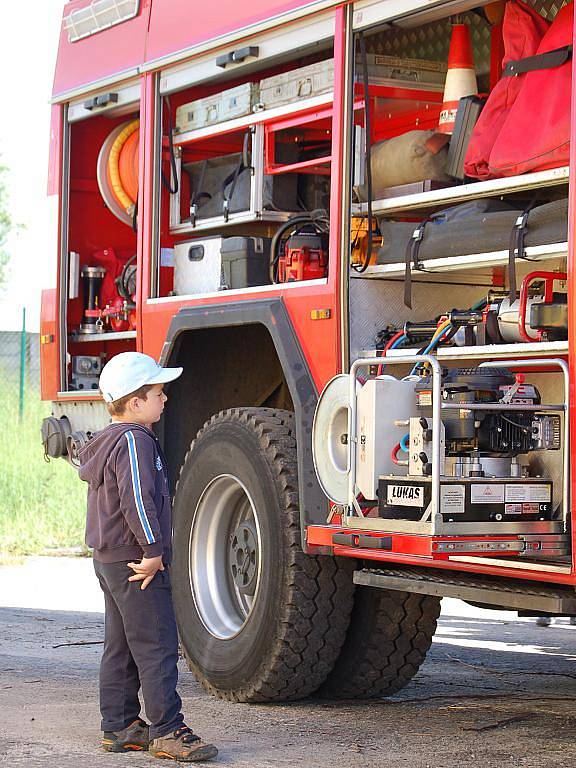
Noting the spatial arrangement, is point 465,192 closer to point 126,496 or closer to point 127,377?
point 127,377

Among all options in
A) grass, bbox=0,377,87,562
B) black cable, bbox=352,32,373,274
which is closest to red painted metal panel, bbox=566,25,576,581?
black cable, bbox=352,32,373,274

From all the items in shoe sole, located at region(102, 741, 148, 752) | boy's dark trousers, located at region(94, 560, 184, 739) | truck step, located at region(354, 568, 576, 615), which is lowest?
shoe sole, located at region(102, 741, 148, 752)

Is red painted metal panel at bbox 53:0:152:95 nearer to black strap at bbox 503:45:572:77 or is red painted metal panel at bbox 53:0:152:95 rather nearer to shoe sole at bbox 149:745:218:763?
black strap at bbox 503:45:572:77

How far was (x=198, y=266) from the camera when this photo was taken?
24.2 feet

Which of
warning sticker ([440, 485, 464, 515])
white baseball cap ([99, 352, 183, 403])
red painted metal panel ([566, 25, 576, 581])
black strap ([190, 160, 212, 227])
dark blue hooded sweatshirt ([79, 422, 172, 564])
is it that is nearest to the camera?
red painted metal panel ([566, 25, 576, 581])

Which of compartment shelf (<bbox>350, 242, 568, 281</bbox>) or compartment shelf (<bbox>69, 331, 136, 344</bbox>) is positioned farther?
compartment shelf (<bbox>69, 331, 136, 344</bbox>)

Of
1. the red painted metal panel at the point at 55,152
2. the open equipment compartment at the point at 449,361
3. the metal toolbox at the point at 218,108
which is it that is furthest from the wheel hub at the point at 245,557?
the red painted metal panel at the point at 55,152

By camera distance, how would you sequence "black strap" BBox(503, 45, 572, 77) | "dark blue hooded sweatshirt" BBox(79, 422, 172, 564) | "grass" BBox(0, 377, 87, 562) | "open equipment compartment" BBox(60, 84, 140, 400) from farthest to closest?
"grass" BBox(0, 377, 87, 562) → "open equipment compartment" BBox(60, 84, 140, 400) → "black strap" BBox(503, 45, 572, 77) → "dark blue hooded sweatshirt" BBox(79, 422, 172, 564)

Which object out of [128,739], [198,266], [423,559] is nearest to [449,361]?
[423,559]

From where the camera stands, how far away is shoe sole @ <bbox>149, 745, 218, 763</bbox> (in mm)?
5344

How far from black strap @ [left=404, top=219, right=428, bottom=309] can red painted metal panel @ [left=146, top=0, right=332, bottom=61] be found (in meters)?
1.14

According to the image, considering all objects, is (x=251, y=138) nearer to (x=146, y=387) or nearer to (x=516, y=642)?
(x=146, y=387)

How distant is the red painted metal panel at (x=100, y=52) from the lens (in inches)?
304

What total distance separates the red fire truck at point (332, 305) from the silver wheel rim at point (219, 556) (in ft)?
0.04
